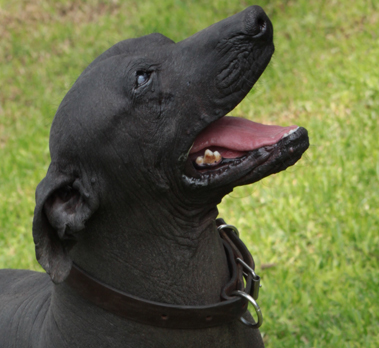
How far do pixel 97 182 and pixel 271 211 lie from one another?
263 centimetres

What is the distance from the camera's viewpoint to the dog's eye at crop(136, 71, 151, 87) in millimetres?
2355

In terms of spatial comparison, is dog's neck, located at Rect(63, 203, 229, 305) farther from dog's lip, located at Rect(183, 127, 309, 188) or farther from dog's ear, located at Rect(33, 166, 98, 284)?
dog's lip, located at Rect(183, 127, 309, 188)

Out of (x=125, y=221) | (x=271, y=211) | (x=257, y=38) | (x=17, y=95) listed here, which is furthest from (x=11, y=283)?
(x=17, y=95)

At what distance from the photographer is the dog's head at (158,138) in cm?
232

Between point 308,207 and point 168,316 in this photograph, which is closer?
point 168,316

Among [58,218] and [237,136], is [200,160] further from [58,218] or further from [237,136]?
[58,218]

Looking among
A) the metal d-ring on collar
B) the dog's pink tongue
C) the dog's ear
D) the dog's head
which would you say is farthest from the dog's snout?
the metal d-ring on collar

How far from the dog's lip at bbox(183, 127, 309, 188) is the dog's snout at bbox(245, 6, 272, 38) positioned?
1.41ft

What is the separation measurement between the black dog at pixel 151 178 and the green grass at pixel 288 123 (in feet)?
1.69

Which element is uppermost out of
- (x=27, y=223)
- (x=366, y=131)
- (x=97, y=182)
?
(x=97, y=182)

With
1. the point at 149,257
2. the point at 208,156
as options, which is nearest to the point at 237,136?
the point at 208,156

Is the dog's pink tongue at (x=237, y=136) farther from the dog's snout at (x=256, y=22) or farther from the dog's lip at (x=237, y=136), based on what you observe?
the dog's snout at (x=256, y=22)

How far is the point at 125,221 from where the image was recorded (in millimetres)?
2408

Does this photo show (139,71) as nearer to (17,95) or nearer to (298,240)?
(298,240)
